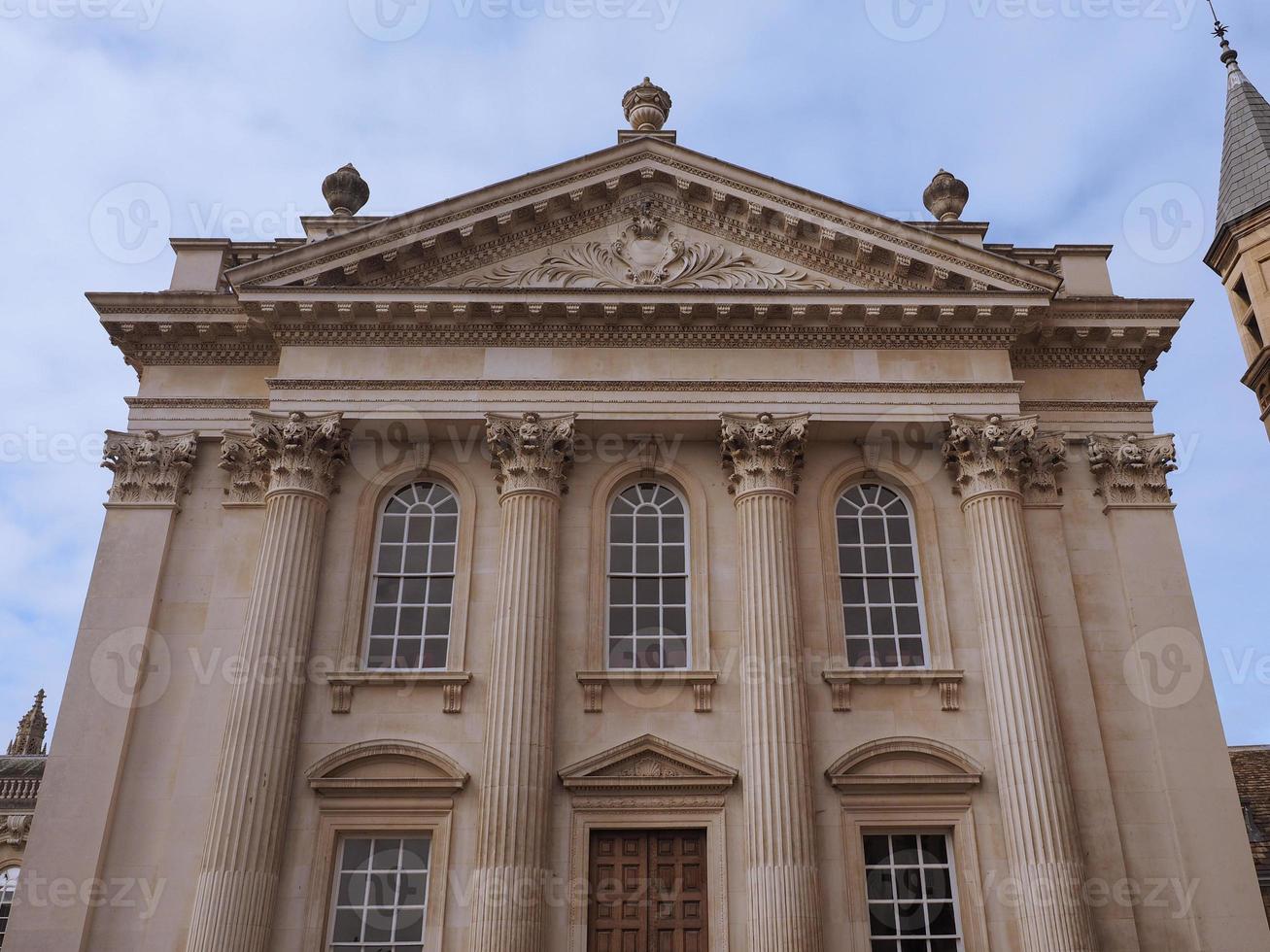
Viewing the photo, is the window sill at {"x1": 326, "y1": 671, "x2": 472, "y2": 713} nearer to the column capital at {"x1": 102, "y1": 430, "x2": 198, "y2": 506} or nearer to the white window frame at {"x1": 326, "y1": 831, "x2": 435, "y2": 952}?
the white window frame at {"x1": 326, "y1": 831, "x2": 435, "y2": 952}

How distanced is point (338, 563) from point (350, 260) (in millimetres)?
5108

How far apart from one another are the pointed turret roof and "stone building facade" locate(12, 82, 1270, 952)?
44.5 ft

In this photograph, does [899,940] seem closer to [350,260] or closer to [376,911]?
[376,911]

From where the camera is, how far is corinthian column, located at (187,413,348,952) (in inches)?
581

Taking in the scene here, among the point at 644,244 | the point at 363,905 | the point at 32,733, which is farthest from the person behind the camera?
the point at 32,733

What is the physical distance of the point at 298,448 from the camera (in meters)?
17.7

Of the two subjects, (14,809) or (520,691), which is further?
(14,809)

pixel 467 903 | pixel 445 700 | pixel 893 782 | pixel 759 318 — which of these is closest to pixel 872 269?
pixel 759 318

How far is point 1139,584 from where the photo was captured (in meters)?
17.5

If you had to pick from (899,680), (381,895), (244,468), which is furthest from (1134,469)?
(244,468)

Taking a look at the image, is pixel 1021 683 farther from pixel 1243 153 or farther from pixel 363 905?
pixel 1243 153

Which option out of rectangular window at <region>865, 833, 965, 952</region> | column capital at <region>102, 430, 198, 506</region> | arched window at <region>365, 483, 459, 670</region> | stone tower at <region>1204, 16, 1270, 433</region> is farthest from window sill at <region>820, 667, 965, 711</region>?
stone tower at <region>1204, 16, 1270, 433</region>

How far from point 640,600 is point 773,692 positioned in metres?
2.67

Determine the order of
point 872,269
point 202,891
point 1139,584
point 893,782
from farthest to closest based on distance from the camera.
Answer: point 872,269 < point 1139,584 < point 893,782 < point 202,891
